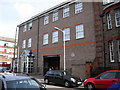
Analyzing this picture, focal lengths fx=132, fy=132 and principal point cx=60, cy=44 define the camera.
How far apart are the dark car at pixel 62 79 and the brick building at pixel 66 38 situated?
3675mm

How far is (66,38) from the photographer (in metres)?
20.2

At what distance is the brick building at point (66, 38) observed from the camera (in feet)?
55.2

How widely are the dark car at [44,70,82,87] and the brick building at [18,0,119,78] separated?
12.1ft

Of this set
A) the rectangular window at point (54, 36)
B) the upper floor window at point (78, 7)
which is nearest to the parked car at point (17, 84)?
the upper floor window at point (78, 7)

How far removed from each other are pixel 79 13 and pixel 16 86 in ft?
52.4

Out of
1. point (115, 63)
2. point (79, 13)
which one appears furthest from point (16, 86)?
point (79, 13)

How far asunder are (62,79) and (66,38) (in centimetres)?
870

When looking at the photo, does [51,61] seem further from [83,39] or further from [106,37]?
[106,37]

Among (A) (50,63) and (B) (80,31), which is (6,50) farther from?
(B) (80,31)

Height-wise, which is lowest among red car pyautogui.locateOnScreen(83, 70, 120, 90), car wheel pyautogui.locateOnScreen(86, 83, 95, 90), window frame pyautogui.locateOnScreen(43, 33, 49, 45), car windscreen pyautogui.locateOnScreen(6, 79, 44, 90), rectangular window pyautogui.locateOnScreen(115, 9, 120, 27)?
car wheel pyautogui.locateOnScreen(86, 83, 95, 90)

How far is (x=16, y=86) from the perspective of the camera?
190 inches

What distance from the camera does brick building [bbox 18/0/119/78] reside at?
55.2ft

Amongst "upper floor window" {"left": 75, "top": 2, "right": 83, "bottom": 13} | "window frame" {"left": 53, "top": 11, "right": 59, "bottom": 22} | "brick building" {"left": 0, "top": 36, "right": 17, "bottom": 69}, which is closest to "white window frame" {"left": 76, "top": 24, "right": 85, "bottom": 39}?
"upper floor window" {"left": 75, "top": 2, "right": 83, "bottom": 13}

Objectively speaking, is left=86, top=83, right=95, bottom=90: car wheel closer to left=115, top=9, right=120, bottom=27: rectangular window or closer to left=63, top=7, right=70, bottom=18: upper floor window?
left=115, top=9, right=120, bottom=27: rectangular window
